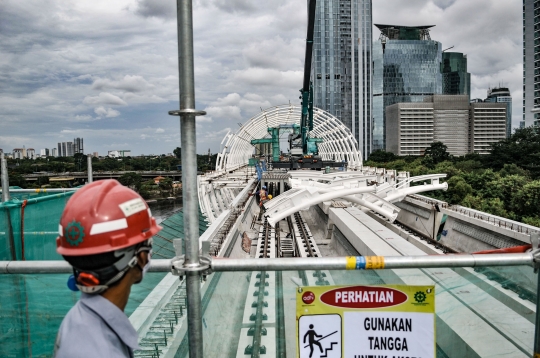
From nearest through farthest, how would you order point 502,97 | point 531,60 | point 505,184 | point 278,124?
point 505,184, point 278,124, point 531,60, point 502,97

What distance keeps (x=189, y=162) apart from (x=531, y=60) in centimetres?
8170

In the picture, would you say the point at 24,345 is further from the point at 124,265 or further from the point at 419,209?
the point at 419,209

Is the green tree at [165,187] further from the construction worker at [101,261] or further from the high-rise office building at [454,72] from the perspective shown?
the high-rise office building at [454,72]

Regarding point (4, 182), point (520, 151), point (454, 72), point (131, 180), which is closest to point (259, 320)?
point (4, 182)

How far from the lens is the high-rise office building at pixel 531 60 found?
63500mm

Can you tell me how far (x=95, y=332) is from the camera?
3.84 ft

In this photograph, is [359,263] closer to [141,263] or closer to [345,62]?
[141,263]

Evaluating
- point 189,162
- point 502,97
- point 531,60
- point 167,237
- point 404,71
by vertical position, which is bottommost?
point 167,237

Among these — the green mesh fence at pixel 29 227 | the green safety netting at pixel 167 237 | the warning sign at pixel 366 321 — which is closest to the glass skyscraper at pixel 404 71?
the green safety netting at pixel 167 237

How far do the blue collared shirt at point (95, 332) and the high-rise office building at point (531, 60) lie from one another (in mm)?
74192

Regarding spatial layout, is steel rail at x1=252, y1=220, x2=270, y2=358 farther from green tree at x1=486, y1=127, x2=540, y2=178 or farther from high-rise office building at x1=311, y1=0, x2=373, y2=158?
high-rise office building at x1=311, y1=0, x2=373, y2=158

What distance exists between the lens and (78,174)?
46.3 metres

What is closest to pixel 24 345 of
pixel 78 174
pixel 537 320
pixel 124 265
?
pixel 124 265

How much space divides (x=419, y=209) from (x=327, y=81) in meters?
83.1
